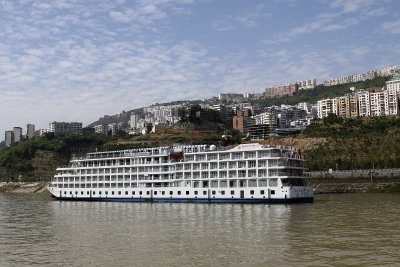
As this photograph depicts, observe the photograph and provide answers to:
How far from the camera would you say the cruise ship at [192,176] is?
61.2 meters

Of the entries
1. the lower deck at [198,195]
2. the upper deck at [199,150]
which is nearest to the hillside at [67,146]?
the upper deck at [199,150]

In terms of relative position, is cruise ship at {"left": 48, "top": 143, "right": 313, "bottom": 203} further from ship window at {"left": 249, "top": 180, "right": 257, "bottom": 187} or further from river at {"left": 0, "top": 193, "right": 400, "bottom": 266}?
river at {"left": 0, "top": 193, "right": 400, "bottom": 266}

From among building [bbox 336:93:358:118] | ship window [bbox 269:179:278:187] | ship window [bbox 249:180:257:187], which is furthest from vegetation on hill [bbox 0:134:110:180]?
ship window [bbox 269:179:278:187]

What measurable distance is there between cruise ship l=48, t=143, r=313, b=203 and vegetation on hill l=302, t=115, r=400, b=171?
137 ft

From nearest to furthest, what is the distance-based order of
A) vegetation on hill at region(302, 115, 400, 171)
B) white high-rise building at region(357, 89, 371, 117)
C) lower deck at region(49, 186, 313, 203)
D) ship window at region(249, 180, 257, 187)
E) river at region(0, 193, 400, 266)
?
river at region(0, 193, 400, 266) → lower deck at region(49, 186, 313, 203) → ship window at region(249, 180, 257, 187) → vegetation on hill at region(302, 115, 400, 171) → white high-rise building at region(357, 89, 371, 117)

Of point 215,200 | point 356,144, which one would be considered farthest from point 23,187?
point 356,144

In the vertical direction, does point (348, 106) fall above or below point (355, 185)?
above

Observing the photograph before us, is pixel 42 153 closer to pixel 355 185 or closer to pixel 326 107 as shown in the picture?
pixel 326 107

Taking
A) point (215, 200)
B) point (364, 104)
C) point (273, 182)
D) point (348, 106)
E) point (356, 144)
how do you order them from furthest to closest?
point (348, 106) < point (364, 104) < point (356, 144) < point (215, 200) < point (273, 182)

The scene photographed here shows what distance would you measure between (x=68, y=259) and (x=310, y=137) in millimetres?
112944

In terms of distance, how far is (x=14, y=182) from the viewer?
15125cm

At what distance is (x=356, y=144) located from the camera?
371 ft

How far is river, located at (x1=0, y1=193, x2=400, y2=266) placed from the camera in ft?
76.0

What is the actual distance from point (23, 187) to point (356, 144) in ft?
329
